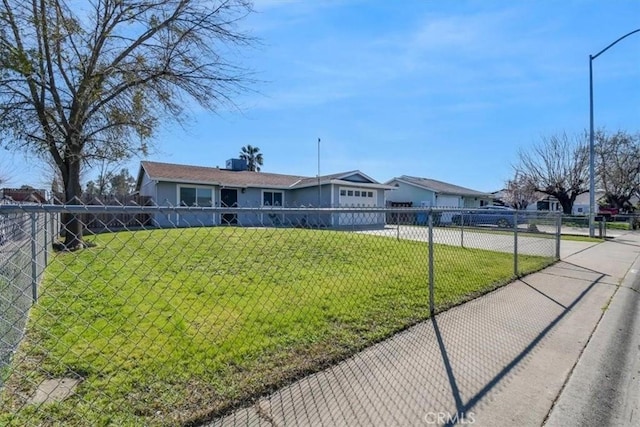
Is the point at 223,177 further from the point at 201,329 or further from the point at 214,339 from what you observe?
the point at 214,339

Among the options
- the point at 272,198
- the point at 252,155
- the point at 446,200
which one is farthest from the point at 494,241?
the point at 252,155

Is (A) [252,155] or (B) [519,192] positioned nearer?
(B) [519,192]

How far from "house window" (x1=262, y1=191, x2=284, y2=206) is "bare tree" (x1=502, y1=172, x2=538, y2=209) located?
936 inches

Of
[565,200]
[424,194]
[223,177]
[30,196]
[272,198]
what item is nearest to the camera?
[30,196]

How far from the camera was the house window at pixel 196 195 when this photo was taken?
21.2 meters

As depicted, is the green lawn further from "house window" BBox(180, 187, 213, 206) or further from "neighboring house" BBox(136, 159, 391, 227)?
"house window" BBox(180, 187, 213, 206)

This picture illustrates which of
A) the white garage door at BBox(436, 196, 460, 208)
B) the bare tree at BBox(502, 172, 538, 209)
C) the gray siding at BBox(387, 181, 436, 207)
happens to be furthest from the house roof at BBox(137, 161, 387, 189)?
the bare tree at BBox(502, 172, 538, 209)

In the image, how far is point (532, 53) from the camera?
1168 centimetres

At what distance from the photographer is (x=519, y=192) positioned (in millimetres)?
35562

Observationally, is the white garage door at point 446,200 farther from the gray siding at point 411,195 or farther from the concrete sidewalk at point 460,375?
the concrete sidewalk at point 460,375

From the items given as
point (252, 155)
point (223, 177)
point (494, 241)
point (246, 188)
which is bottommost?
point (494, 241)

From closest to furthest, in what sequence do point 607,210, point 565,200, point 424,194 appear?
point 565,200 < point 424,194 < point 607,210

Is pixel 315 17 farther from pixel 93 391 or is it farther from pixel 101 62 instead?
pixel 93 391

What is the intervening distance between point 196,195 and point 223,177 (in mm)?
2494
